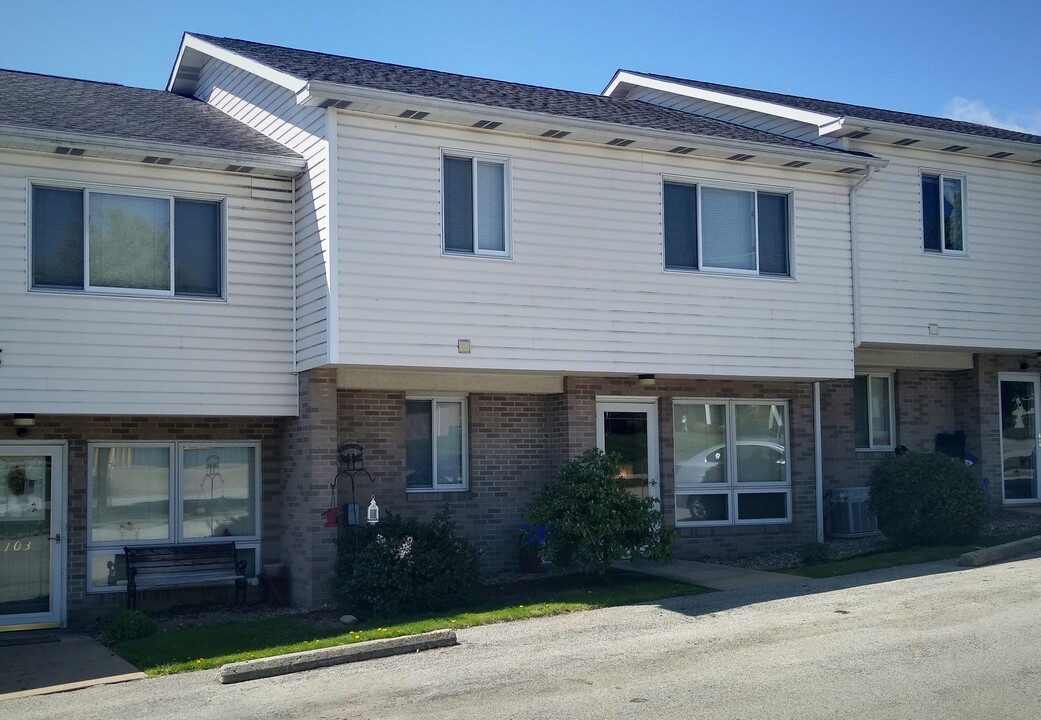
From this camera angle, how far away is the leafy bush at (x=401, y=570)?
12.9 m

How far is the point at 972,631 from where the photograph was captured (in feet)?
35.1

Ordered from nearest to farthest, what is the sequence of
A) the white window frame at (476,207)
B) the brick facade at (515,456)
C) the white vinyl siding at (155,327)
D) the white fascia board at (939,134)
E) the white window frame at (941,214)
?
the white vinyl siding at (155,327), the white window frame at (476,207), the brick facade at (515,456), the white fascia board at (939,134), the white window frame at (941,214)

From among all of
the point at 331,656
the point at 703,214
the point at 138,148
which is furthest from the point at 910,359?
the point at 138,148

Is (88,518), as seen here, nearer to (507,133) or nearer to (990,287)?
(507,133)

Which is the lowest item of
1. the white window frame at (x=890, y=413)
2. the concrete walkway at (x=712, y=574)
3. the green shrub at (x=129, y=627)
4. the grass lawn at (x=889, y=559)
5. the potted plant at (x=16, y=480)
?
the green shrub at (x=129, y=627)

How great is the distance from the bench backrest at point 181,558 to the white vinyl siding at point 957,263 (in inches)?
384

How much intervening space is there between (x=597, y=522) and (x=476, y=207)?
13.8ft

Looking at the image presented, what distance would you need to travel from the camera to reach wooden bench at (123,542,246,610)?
45.5ft

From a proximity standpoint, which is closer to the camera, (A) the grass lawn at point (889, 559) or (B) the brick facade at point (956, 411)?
(A) the grass lawn at point (889, 559)

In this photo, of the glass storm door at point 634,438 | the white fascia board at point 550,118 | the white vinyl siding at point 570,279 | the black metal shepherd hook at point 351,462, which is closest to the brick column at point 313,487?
the black metal shepherd hook at point 351,462

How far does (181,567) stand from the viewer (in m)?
14.1

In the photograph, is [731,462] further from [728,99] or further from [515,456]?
[728,99]

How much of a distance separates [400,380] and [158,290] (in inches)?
127

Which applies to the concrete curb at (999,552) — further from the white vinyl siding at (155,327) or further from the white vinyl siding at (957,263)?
the white vinyl siding at (155,327)
